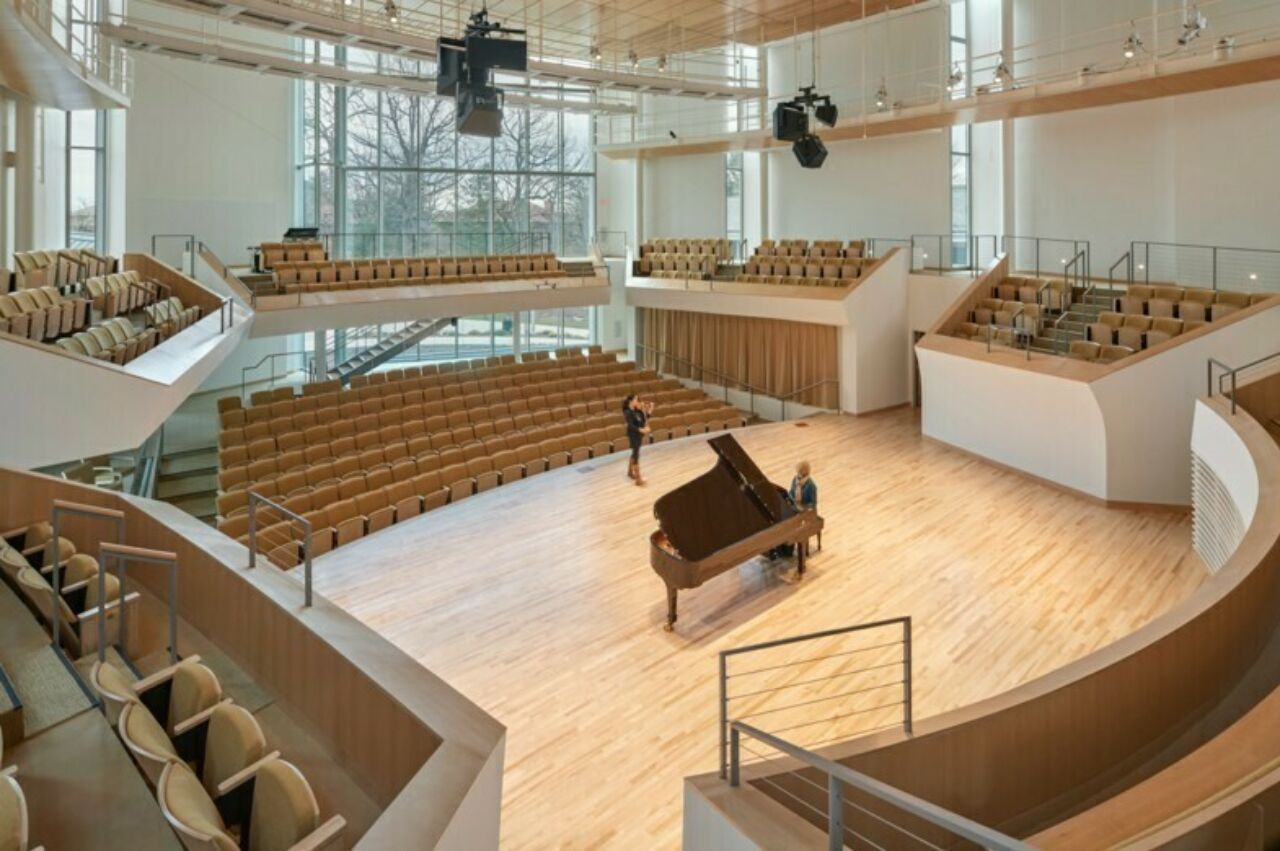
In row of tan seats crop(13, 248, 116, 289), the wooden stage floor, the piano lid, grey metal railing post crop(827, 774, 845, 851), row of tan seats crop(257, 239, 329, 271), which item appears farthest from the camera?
row of tan seats crop(257, 239, 329, 271)

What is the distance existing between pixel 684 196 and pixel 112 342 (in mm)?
12235

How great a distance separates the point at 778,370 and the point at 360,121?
331 inches

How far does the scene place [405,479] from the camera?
849 cm

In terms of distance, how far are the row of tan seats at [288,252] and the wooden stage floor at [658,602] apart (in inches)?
229

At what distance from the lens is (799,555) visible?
6438 mm

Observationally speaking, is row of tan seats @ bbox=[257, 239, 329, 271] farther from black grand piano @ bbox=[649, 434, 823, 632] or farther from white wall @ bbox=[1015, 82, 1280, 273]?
white wall @ bbox=[1015, 82, 1280, 273]

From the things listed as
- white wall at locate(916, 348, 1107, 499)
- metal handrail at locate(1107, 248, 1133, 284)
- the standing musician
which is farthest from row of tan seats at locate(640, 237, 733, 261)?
the standing musician

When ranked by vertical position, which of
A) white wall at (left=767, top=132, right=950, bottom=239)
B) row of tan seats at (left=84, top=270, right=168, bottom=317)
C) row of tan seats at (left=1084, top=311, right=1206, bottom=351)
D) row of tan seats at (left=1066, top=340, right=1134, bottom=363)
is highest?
white wall at (left=767, top=132, right=950, bottom=239)

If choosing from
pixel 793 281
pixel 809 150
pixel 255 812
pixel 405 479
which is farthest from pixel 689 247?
pixel 255 812

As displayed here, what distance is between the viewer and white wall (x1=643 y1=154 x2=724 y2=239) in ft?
54.8

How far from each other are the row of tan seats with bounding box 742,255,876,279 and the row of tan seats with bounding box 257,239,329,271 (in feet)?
21.9

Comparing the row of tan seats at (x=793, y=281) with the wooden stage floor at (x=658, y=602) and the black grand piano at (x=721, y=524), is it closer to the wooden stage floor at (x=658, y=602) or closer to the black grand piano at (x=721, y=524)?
the wooden stage floor at (x=658, y=602)

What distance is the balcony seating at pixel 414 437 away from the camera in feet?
25.1

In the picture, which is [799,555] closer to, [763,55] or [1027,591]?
[1027,591]
